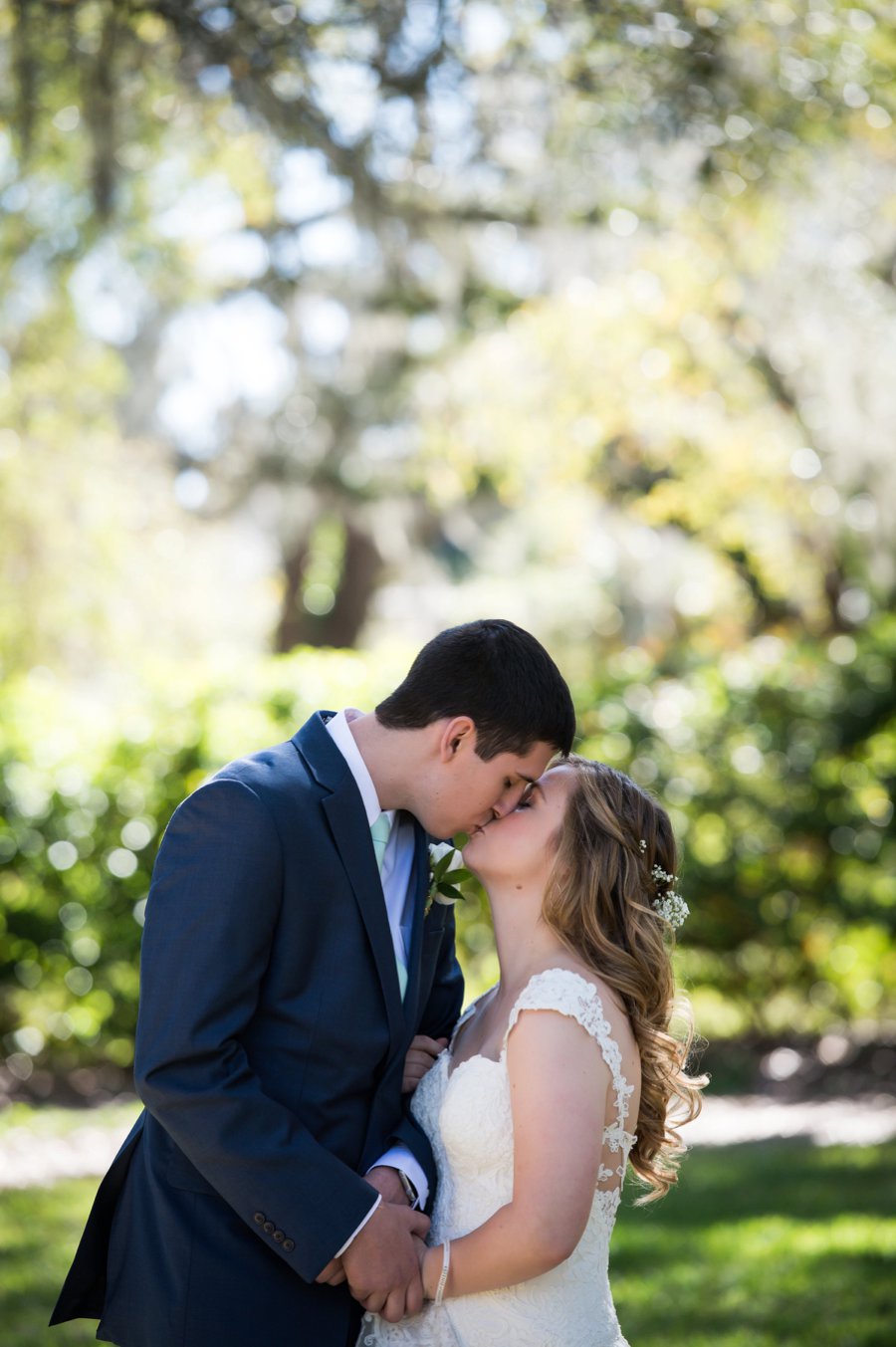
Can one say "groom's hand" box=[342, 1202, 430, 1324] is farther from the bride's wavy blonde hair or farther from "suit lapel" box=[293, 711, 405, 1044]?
the bride's wavy blonde hair

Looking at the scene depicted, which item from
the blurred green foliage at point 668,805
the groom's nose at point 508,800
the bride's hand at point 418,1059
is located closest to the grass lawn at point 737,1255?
the blurred green foliage at point 668,805

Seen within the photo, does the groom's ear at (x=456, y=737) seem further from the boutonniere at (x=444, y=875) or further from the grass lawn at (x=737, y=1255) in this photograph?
the grass lawn at (x=737, y=1255)

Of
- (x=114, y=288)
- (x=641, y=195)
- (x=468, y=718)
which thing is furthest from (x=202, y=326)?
(x=468, y=718)

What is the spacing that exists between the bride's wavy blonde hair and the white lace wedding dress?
5.2 inches

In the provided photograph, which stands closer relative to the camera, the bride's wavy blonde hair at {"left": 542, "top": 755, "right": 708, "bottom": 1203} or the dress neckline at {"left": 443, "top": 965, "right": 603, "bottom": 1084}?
the dress neckline at {"left": 443, "top": 965, "right": 603, "bottom": 1084}

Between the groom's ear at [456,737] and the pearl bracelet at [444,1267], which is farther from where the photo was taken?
the groom's ear at [456,737]

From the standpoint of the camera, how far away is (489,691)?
2779mm

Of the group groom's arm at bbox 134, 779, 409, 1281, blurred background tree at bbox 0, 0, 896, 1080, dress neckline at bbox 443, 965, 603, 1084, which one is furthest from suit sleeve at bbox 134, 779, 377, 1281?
blurred background tree at bbox 0, 0, 896, 1080

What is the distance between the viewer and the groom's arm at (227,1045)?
2.36 m

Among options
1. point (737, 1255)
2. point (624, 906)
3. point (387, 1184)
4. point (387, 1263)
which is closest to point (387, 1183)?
point (387, 1184)

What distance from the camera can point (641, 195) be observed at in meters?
6.79

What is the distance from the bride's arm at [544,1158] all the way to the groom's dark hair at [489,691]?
1.79 ft

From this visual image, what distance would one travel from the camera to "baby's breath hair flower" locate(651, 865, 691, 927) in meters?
2.92

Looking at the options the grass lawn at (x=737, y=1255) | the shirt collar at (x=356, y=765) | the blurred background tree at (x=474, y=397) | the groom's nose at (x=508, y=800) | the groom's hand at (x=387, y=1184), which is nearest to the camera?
the groom's hand at (x=387, y=1184)
